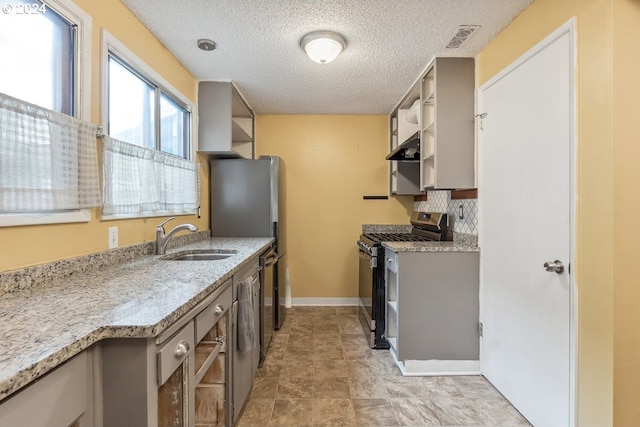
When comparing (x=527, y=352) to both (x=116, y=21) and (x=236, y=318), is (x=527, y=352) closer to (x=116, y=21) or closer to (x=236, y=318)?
(x=236, y=318)

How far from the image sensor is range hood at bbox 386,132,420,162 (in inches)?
109

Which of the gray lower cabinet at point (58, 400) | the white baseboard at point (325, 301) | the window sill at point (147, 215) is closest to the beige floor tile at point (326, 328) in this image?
the white baseboard at point (325, 301)

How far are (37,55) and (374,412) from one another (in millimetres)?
2508

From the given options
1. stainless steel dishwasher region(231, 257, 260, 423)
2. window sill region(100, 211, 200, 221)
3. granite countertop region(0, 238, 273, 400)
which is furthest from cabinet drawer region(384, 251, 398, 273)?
window sill region(100, 211, 200, 221)

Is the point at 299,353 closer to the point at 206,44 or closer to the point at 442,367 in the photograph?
the point at 442,367

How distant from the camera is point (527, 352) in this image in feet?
5.80

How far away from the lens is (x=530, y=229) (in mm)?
1724

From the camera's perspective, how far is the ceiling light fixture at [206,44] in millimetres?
2121

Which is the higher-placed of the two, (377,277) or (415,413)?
(377,277)

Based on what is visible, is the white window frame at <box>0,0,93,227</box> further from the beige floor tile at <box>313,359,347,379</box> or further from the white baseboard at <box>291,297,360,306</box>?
the white baseboard at <box>291,297,360,306</box>

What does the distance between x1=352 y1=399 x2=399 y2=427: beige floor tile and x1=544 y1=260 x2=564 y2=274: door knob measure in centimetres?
121

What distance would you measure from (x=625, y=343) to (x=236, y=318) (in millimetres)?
1774

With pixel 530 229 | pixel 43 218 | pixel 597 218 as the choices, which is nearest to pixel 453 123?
pixel 530 229

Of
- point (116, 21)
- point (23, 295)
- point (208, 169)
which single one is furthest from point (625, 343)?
point (208, 169)
